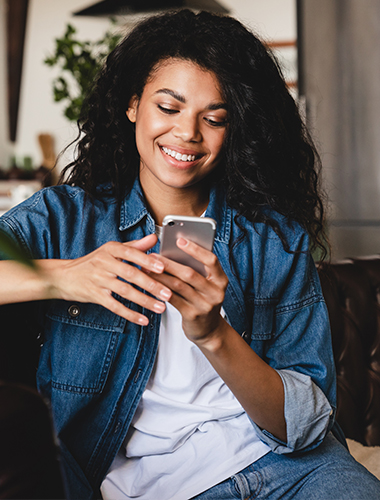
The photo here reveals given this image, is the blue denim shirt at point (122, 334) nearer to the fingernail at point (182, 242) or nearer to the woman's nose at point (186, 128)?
the woman's nose at point (186, 128)

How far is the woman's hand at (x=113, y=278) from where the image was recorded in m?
0.65

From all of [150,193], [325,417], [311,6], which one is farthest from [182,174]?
[311,6]

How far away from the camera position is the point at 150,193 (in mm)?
1067

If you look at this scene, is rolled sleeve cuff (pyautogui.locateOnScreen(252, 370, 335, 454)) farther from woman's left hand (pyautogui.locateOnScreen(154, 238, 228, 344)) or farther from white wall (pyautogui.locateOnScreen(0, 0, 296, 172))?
white wall (pyautogui.locateOnScreen(0, 0, 296, 172))

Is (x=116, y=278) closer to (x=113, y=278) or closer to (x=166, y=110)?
(x=113, y=278)

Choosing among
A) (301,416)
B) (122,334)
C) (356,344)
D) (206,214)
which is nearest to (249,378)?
(301,416)

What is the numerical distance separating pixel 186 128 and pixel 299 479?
2.20 ft

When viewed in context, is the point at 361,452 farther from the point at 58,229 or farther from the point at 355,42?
the point at 355,42

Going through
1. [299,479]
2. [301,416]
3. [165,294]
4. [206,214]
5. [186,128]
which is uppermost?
[186,128]

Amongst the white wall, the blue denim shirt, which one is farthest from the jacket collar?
the white wall

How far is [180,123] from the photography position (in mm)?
931

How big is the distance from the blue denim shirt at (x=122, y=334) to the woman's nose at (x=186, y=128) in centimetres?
17

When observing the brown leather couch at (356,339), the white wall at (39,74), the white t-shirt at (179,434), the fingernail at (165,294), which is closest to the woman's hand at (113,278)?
the fingernail at (165,294)

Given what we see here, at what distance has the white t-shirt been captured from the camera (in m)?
0.88
